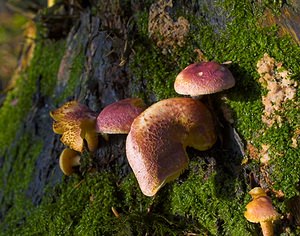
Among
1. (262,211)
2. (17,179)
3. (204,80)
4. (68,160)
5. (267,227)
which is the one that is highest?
(204,80)

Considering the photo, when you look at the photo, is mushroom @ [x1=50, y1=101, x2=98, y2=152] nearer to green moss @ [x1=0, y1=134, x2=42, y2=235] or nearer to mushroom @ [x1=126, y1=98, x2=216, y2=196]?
mushroom @ [x1=126, y1=98, x2=216, y2=196]

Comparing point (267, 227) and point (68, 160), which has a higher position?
point (267, 227)

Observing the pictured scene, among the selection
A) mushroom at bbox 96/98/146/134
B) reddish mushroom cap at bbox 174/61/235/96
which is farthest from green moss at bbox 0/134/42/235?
reddish mushroom cap at bbox 174/61/235/96

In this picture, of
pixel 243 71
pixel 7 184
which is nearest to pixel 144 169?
pixel 243 71

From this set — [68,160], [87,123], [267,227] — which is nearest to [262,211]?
[267,227]

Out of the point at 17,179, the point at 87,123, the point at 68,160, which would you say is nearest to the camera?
the point at 87,123

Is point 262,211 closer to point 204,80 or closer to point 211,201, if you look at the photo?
point 211,201

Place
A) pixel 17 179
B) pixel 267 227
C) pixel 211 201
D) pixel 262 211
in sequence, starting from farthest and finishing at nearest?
pixel 17 179
pixel 211 201
pixel 267 227
pixel 262 211
